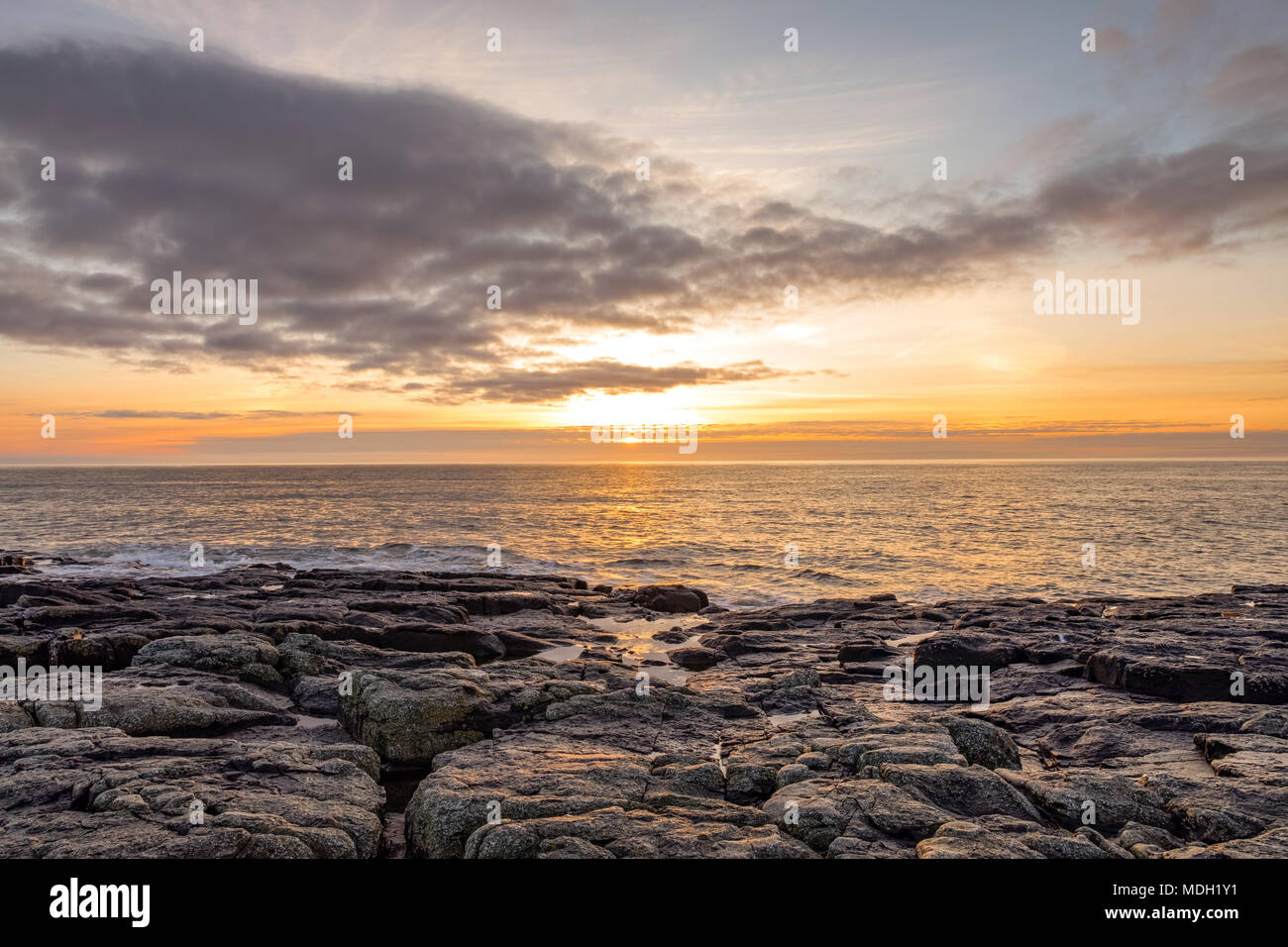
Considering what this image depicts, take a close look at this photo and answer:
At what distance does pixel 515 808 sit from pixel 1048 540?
2155 inches

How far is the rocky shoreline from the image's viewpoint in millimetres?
7645

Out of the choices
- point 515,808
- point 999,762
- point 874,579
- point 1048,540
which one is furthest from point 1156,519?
point 515,808

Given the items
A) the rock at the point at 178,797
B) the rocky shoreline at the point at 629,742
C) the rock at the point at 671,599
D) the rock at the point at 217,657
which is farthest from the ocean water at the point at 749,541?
the rock at the point at 178,797

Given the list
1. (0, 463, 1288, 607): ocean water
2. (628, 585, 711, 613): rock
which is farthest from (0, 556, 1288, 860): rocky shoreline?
(0, 463, 1288, 607): ocean water

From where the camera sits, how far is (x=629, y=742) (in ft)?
37.9

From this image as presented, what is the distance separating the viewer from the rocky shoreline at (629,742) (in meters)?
7.64

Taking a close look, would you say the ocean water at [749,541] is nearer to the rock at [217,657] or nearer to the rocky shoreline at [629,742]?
the rocky shoreline at [629,742]

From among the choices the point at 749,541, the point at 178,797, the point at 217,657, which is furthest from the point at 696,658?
the point at 749,541

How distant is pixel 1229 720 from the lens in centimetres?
1201

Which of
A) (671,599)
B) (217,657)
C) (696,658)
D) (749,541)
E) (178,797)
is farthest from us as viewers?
(749,541)

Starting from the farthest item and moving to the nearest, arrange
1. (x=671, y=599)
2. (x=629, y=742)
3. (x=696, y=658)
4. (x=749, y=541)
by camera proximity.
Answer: (x=749, y=541) → (x=671, y=599) → (x=696, y=658) → (x=629, y=742)

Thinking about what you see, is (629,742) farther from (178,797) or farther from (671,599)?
(671,599)

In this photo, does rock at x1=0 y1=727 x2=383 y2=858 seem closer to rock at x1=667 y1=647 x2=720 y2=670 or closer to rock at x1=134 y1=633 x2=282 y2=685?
rock at x1=134 y1=633 x2=282 y2=685
